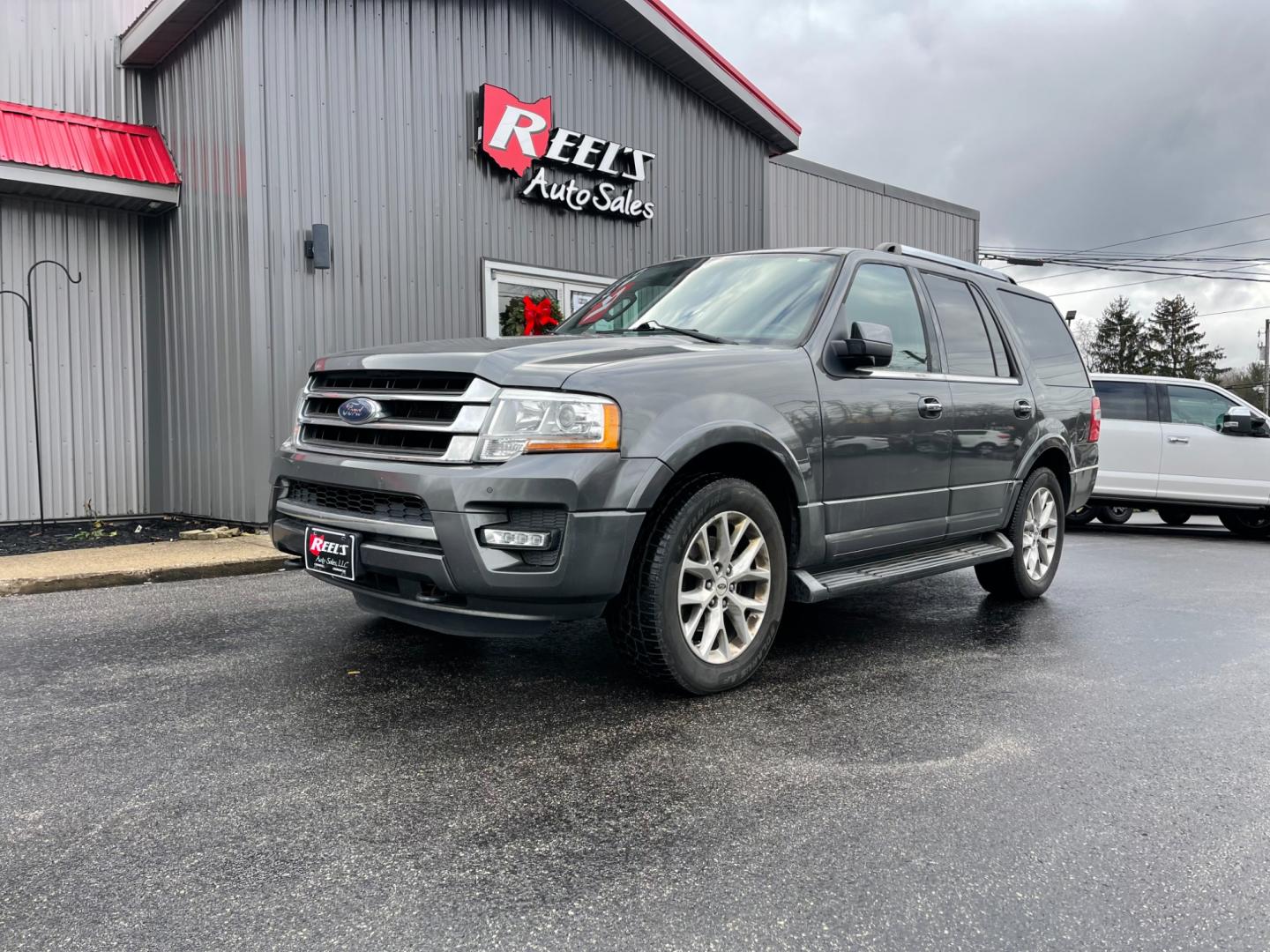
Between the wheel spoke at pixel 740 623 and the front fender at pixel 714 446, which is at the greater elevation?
the front fender at pixel 714 446

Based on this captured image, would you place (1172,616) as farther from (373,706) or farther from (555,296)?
(555,296)

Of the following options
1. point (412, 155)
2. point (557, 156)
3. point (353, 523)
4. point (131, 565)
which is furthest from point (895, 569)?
point (557, 156)

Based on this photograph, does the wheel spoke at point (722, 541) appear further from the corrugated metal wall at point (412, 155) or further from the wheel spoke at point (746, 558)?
the corrugated metal wall at point (412, 155)

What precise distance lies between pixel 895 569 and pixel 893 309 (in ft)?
4.34

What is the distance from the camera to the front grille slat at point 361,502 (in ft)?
11.3

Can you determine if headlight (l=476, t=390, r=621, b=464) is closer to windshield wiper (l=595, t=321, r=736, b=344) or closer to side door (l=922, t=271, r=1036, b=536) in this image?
windshield wiper (l=595, t=321, r=736, b=344)

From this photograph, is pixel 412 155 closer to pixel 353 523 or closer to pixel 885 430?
pixel 885 430

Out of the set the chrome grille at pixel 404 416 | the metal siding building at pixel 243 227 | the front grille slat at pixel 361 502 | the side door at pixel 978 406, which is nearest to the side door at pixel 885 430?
the side door at pixel 978 406

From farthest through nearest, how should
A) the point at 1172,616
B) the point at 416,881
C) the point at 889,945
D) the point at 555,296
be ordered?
the point at 555,296, the point at 1172,616, the point at 416,881, the point at 889,945

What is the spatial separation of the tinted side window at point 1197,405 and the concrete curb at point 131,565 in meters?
9.61

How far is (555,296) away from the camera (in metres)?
10.9

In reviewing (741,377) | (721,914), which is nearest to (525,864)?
(721,914)

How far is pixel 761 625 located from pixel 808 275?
5.69 ft

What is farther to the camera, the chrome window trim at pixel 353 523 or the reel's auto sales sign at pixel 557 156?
the reel's auto sales sign at pixel 557 156
